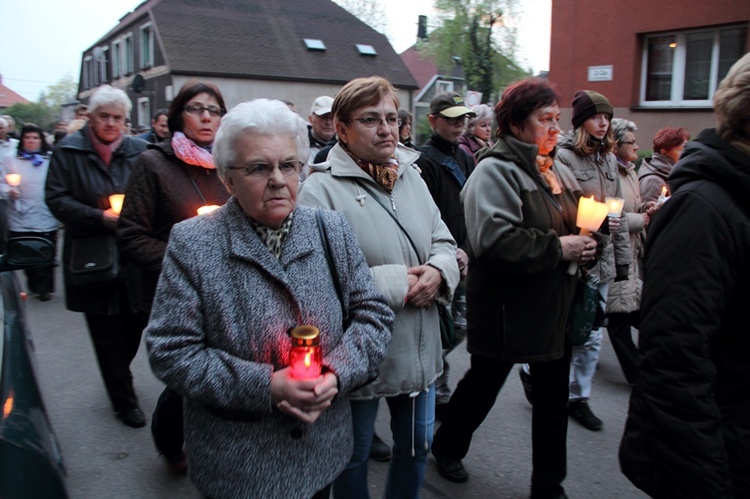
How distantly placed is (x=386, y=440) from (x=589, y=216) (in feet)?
6.68

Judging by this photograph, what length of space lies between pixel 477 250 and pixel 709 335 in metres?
1.41

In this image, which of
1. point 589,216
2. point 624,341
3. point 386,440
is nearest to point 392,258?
point 589,216

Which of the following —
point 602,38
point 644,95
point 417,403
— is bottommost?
point 417,403

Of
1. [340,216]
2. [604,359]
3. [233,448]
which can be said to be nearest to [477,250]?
[340,216]

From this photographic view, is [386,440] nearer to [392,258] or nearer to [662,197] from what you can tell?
[392,258]

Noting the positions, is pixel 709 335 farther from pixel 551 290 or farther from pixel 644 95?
pixel 644 95

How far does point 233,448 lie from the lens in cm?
193

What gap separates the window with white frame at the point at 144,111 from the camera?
103 feet

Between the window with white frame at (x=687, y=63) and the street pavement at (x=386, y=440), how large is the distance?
9.40 m

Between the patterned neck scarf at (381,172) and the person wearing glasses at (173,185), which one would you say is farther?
the person wearing glasses at (173,185)

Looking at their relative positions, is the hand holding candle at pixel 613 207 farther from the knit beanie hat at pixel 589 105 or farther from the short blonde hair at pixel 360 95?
the short blonde hair at pixel 360 95

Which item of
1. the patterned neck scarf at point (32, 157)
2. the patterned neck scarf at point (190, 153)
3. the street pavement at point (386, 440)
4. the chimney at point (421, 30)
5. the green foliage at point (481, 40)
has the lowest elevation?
the street pavement at point (386, 440)

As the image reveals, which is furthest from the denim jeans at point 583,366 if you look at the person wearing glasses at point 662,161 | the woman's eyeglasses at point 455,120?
the person wearing glasses at point 662,161

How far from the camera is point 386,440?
422 cm
